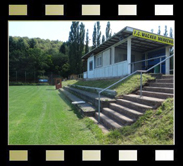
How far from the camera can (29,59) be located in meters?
38.0

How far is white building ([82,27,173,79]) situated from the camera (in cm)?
859

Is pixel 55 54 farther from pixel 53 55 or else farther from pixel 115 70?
pixel 115 70

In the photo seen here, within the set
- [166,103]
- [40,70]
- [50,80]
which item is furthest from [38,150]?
[40,70]

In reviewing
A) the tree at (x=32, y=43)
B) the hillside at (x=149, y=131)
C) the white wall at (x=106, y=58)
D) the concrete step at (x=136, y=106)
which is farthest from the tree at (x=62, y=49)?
the hillside at (x=149, y=131)

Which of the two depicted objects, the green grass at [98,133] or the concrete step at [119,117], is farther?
the concrete step at [119,117]

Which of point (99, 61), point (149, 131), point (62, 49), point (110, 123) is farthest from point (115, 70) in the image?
point (62, 49)

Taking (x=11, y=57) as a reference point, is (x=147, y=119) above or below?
below

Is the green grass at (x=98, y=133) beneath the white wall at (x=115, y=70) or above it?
beneath

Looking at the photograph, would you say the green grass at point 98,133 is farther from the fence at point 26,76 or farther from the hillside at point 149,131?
the fence at point 26,76

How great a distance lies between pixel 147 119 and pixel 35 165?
2709 mm

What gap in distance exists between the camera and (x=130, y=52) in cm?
866

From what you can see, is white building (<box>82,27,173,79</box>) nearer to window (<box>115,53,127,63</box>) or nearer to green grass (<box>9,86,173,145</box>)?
window (<box>115,53,127,63</box>)

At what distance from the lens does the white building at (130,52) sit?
28.2 feet
